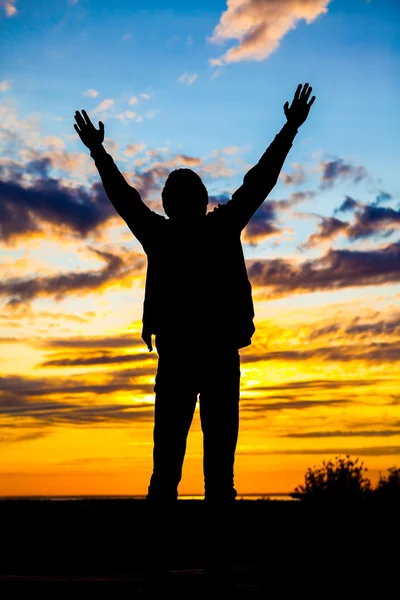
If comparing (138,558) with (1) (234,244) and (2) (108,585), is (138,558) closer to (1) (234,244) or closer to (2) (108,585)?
(2) (108,585)

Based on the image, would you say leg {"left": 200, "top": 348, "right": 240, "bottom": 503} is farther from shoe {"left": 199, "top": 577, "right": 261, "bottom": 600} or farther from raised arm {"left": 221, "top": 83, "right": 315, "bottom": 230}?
raised arm {"left": 221, "top": 83, "right": 315, "bottom": 230}

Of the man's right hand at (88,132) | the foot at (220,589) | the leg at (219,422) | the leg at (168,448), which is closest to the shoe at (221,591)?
the foot at (220,589)

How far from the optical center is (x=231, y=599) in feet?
16.8

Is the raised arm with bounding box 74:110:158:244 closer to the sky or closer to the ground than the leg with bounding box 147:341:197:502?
closer to the sky

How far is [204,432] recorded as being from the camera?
5.36 metres

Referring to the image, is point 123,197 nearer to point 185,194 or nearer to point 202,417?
point 185,194

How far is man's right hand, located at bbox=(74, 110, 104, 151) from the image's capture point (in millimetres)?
5969

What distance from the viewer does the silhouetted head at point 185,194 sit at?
557cm

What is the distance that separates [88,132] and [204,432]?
2.55 metres

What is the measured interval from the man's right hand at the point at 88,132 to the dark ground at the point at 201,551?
3102 mm

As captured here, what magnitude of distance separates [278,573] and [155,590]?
7.45ft

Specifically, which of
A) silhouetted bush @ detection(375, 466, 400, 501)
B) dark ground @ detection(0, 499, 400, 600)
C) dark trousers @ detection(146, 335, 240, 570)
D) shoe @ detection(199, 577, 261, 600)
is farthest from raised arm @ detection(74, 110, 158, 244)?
silhouetted bush @ detection(375, 466, 400, 501)

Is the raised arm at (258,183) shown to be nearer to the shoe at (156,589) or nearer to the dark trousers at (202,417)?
the dark trousers at (202,417)

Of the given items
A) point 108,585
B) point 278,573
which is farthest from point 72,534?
point 108,585
